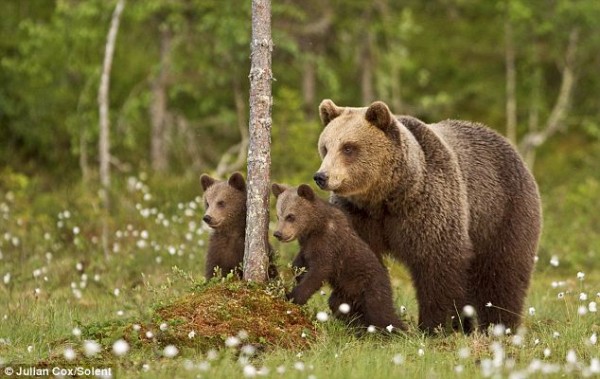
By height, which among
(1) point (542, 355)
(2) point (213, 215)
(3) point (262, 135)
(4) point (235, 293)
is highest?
(3) point (262, 135)

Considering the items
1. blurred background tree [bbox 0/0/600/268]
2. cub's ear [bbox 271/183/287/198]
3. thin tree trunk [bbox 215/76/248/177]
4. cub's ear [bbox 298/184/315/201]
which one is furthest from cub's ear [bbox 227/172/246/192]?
thin tree trunk [bbox 215/76/248/177]

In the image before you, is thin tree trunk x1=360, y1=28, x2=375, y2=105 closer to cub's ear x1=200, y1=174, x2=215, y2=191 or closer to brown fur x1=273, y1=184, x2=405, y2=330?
cub's ear x1=200, y1=174, x2=215, y2=191

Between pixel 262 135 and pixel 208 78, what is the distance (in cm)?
1184

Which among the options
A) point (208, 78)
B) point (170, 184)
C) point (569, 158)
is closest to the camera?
point (170, 184)

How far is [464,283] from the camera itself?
8.03 meters

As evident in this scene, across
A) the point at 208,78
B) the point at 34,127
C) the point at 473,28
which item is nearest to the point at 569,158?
the point at 473,28

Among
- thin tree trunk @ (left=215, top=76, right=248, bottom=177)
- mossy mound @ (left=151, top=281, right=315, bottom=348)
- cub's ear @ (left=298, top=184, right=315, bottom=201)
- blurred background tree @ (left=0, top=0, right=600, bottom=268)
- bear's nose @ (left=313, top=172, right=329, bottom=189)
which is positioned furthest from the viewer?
thin tree trunk @ (left=215, top=76, right=248, bottom=177)

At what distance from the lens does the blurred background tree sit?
17.2 meters

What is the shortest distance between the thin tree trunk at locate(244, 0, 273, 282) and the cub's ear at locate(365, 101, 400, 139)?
32.7 inches

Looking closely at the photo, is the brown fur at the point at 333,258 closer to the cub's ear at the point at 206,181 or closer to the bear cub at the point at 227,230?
the bear cub at the point at 227,230

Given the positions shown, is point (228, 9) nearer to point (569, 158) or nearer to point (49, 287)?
point (49, 287)

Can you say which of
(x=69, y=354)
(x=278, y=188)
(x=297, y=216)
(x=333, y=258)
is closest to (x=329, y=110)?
(x=278, y=188)

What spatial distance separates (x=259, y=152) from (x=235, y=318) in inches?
53.4

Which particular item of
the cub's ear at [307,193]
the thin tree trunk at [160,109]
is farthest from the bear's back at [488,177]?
the thin tree trunk at [160,109]
